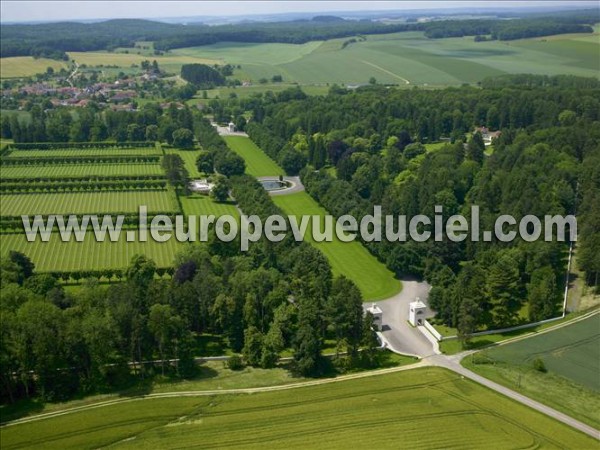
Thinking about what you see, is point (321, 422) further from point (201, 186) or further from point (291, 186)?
point (291, 186)

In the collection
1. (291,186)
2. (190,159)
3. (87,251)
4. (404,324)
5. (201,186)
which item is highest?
(190,159)

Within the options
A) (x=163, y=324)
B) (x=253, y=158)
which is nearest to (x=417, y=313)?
(x=163, y=324)

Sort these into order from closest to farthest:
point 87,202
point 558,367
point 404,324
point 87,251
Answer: point 558,367
point 404,324
point 87,251
point 87,202

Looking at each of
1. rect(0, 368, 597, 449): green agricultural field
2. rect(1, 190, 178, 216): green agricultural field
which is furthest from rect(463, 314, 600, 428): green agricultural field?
rect(1, 190, 178, 216): green agricultural field

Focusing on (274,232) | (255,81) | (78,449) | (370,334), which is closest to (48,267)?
(274,232)

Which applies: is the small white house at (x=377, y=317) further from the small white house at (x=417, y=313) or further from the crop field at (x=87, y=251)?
the crop field at (x=87, y=251)

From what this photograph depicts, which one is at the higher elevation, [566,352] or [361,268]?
[361,268]
